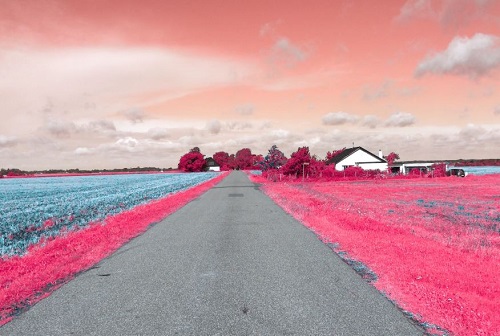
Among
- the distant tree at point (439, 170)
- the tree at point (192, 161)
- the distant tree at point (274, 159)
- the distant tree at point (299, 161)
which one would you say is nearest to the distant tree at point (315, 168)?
the distant tree at point (299, 161)

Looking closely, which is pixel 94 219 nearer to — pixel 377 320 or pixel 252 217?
pixel 252 217

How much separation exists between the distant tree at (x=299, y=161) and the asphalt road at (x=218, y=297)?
4394 centimetres

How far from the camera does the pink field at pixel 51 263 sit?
19.0 feet

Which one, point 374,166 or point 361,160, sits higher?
point 361,160

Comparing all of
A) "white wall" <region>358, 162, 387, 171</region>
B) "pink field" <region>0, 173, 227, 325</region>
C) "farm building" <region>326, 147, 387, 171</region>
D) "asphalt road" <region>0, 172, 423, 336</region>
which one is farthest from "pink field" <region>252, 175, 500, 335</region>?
"farm building" <region>326, 147, 387, 171</region>

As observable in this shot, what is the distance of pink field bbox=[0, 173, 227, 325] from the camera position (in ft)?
19.0

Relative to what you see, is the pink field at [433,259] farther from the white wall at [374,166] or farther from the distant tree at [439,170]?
the white wall at [374,166]

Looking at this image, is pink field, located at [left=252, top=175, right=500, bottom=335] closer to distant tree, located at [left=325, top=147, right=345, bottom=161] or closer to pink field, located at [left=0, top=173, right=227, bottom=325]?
pink field, located at [left=0, top=173, right=227, bottom=325]

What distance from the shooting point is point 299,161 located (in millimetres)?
52906

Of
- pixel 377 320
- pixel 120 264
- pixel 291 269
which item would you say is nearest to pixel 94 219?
pixel 120 264

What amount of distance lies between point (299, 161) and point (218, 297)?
158 ft

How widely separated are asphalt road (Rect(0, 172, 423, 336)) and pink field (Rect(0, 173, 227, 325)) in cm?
36

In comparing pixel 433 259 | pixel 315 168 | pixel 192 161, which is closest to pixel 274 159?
pixel 315 168

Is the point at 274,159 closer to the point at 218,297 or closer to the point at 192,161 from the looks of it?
the point at 218,297
